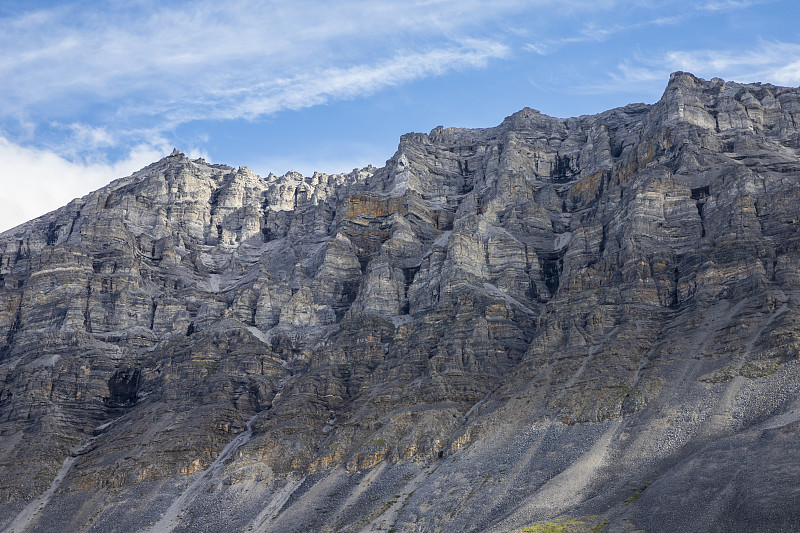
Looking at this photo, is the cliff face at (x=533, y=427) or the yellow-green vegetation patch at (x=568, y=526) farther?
the cliff face at (x=533, y=427)

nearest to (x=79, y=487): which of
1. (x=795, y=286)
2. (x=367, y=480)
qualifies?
(x=367, y=480)

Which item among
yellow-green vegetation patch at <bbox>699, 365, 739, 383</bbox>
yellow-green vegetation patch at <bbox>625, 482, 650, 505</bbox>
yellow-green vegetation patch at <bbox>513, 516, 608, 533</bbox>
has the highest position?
yellow-green vegetation patch at <bbox>699, 365, 739, 383</bbox>

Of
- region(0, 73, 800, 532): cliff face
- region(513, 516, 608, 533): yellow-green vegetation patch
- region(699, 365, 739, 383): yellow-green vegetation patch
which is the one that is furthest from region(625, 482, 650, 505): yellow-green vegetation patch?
region(699, 365, 739, 383): yellow-green vegetation patch

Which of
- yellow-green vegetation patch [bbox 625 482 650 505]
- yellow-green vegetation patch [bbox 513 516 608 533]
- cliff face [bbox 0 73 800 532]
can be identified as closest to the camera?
yellow-green vegetation patch [bbox 513 516 608 533]

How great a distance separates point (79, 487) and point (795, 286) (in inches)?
5814

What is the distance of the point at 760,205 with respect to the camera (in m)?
188

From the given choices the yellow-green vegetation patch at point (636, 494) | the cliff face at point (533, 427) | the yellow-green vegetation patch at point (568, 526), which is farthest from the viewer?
the cliff face at point (533, 427)

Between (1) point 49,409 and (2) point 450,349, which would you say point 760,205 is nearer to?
(2) point 450,349

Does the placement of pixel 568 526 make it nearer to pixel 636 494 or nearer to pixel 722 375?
pixel 636 494

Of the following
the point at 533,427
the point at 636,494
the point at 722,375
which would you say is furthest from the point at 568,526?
the point at 722,375

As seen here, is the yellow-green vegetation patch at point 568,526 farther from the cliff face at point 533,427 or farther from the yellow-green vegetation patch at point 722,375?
the yellow-green vegetation patch at point 722,375

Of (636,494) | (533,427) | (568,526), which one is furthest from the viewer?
(533,427)

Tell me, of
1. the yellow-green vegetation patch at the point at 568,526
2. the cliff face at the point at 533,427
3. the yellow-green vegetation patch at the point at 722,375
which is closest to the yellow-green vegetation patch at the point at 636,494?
the cliff face at the point at 533,427

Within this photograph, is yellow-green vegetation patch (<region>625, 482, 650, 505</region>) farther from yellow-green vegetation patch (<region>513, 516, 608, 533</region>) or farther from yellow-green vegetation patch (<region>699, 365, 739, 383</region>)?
yellow-green vegetation patch (<region>699, 365, 739, 383</region>)
